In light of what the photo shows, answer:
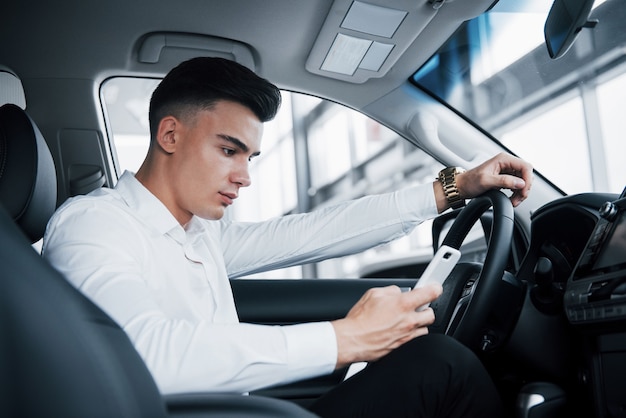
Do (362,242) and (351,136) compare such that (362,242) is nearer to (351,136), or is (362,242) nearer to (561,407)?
(561,407)

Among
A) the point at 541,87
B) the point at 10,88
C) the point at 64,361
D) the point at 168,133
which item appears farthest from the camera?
the point at 541,87

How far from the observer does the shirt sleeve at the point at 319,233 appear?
1655 mm

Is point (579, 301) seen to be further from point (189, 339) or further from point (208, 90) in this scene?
point (208, 90)

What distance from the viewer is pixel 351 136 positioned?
36.0 ft

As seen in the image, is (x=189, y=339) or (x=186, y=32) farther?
(x=186, y=32)

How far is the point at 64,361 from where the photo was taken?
0.55 m

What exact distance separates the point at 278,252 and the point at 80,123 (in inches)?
29.3

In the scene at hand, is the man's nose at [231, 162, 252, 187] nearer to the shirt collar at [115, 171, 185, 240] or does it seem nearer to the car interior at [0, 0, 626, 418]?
the shirt collar at [115, 171, 185, 240]

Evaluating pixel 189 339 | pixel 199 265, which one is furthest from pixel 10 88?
pixel 189 339

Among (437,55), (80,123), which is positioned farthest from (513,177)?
(80,123)

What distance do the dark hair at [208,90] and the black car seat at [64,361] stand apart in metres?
0.89

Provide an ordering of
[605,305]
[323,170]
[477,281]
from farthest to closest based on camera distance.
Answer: [323,170] < [477,281] < [605,305]

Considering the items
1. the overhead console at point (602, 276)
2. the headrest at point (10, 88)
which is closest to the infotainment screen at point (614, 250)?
the overhead console at point (602, 276)

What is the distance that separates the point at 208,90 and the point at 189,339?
2.53 ft
